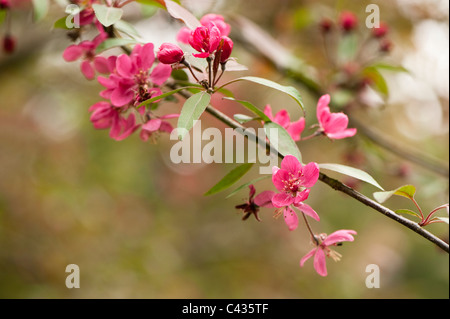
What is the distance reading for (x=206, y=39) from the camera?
68 cm

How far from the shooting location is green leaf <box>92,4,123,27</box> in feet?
2.38

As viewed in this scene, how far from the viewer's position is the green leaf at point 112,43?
2.57 feet

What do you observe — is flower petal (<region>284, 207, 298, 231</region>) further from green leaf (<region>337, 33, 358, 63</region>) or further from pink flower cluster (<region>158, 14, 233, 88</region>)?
green leaf (<region>337, 33, 358, 63</region>)

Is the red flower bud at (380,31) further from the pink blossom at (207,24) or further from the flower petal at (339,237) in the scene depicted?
the flower petal at (339,237)

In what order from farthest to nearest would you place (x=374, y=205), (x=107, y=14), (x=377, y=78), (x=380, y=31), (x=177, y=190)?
(x=177, y=190) → (x=380, y=31) → (x=377, y=78) → (x=107, y=14) → (x=374, y=205)

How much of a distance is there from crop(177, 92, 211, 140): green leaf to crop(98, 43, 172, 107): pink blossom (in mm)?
139

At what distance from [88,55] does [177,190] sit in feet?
12.8

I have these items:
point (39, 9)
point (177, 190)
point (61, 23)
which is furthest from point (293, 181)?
point (177, 190)

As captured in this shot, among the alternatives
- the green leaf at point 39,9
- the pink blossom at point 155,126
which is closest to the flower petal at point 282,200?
the pink blossom at point 155,126

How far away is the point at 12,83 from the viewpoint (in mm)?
3320

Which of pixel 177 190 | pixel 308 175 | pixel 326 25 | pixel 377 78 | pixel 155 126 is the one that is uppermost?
pixel 177 190

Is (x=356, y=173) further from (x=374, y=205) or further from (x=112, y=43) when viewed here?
(x=112, y=43)

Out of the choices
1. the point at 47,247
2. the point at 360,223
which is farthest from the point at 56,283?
the point at 360,223
